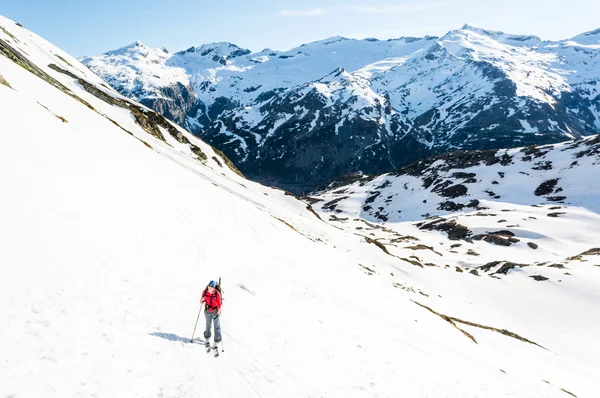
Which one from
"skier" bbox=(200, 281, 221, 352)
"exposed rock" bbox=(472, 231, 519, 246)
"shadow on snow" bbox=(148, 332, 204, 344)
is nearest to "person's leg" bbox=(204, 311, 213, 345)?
"skier" bbox=(200, 281, 221, 352)

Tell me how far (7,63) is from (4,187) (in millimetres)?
32900

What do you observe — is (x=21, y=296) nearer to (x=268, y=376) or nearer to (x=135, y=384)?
(x=135, y=384)

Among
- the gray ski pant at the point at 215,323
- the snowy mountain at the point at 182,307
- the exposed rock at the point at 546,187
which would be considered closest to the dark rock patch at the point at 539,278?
the snowy mountain at the point at 182,307

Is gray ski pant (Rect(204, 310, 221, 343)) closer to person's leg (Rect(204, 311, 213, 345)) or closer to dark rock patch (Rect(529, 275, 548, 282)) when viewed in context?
person's leg (Rect(204, 311, 213, 345))

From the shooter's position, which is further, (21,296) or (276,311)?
(276,311)

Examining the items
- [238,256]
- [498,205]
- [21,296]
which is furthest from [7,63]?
[498,205]

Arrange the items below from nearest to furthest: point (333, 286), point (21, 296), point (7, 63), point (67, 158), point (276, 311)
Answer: point (21, 296) → point (276, 311) → point (67, 158) → point (333, 286) → point (7, 63)

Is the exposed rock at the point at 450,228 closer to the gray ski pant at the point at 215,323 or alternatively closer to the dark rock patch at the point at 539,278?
the dark rock patch at the point at 539,278

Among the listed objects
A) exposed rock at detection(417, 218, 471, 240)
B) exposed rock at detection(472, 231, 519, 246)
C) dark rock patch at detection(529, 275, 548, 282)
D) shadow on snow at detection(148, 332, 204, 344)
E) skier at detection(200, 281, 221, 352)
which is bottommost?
exposed rock at detection(417, 218, 471, 240)

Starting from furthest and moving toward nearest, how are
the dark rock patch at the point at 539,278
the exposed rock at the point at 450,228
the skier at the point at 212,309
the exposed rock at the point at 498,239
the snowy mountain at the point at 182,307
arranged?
1. the exposed rock at the point at 450,228
2. the exposed rock at the point at 498,239
3. the dark rock patch at the point at 539,278
4. the skier at the point at 212,309
5. the snowy mountain at the point at 182,307

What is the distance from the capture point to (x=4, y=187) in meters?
16.8

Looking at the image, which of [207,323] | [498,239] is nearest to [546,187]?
[498,239]

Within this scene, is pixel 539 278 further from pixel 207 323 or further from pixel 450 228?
pixel 207 323

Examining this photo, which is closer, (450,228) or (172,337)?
(172,337)
